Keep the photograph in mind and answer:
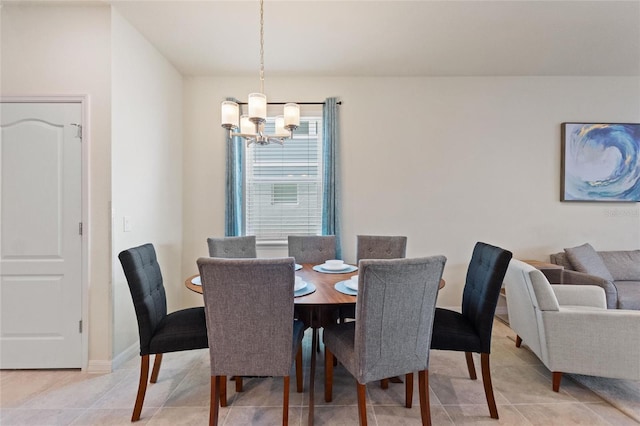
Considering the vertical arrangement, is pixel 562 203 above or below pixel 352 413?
above

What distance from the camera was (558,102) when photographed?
3465 mm

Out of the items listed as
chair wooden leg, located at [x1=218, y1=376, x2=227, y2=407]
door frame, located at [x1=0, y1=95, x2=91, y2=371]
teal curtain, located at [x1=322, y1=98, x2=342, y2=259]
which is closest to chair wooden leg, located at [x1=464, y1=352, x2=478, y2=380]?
teal curtain, located at [x1=322, y1=98, x2=342, y2=259]

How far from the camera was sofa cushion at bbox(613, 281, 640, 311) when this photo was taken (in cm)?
259

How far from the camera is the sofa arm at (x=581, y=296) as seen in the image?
7.18 feet

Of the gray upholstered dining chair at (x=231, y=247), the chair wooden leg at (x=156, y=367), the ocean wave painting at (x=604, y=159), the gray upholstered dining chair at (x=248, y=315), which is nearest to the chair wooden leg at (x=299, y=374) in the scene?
the gray upholstered dining chair at (x=248, y=315)

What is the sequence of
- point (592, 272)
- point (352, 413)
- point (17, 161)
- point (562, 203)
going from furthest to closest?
point (562, 203) < point (592, 272) < point (17, 161) < point (352, 413)

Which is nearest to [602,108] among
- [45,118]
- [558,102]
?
[558,102]

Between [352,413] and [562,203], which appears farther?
[562,203]

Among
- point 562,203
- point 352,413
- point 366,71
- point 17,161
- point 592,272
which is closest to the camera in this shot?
point 352,413

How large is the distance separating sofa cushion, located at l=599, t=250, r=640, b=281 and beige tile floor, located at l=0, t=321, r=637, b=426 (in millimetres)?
1771

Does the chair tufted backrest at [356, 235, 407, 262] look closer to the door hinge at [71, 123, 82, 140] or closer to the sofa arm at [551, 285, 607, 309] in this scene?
the sofa arm at [551, 285, 607, 309]

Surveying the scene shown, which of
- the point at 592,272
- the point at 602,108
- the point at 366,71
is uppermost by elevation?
the point at 366,71

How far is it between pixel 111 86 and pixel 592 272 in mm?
4810

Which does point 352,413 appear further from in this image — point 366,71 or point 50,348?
point 366,71
